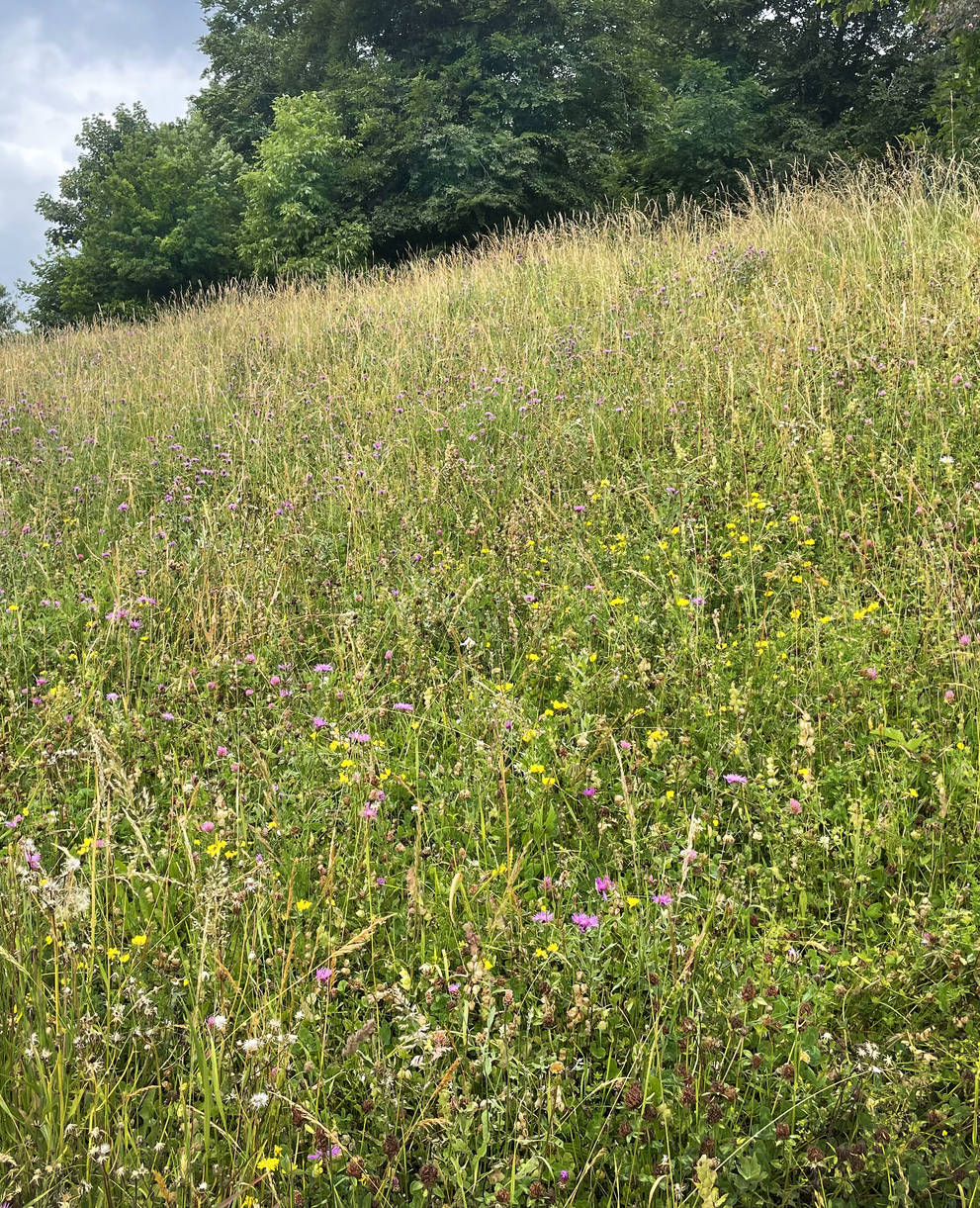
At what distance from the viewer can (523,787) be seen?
2258 millimetres

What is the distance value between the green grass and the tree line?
15657 mm

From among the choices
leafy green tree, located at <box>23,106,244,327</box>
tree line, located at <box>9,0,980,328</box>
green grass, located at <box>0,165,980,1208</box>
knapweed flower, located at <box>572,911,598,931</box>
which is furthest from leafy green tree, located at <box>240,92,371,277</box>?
knapweed flower, located at <box>572,911,598,931</box>

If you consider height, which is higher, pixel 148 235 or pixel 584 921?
pixel 148 235

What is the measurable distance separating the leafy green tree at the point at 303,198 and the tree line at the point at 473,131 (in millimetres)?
59

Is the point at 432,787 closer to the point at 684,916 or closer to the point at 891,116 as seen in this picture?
the point at 684,916

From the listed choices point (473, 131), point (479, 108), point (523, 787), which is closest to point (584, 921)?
point (523, 787)

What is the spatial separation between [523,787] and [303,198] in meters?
20.7

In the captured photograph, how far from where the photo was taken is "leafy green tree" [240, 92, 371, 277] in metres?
18.9

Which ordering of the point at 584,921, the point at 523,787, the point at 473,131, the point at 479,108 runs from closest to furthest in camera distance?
the point at 584,921 < the point at 523,787 < the point at 473,131 < the point at 479,108

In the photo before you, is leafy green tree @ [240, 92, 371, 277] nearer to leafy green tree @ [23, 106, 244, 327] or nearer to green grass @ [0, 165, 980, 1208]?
leafy green tree @ [23, 106, 244, 327]

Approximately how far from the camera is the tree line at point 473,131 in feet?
63.3

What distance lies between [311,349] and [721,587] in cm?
520

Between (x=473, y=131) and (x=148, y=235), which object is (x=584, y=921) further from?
(x=148, y=235)

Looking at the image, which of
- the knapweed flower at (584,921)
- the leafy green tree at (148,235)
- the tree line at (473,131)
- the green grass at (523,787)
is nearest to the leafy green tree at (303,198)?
the tree line at (473,131)
